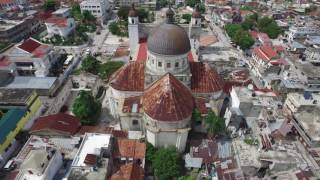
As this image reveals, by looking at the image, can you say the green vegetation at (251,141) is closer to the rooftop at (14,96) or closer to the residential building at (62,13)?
the rooftop at (14,96)

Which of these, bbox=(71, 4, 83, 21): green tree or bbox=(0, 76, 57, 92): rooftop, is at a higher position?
bbox=(71, 4, 83, 21): green tree

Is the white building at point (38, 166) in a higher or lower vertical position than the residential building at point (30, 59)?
lower

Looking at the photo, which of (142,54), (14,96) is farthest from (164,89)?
(14,96)

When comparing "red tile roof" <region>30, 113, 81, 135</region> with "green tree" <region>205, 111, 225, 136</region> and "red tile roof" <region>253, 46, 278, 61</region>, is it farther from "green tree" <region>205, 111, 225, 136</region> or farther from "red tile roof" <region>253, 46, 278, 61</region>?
"red tile roof" <region>253, 46, 278, 61</region>

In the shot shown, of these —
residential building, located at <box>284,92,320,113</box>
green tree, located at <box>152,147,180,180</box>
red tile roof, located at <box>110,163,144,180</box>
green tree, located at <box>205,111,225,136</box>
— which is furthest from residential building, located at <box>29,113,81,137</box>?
residential building, located at <box>284,92,320,113</box>

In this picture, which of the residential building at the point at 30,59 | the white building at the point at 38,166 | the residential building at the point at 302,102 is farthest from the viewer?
the residential building at the point at 30,59

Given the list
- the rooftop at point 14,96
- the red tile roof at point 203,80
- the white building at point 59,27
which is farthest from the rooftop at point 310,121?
the white building at point 59,27

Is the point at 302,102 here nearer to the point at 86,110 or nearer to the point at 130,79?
the point at 130,79
